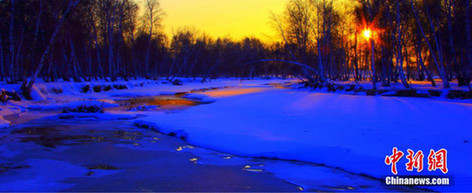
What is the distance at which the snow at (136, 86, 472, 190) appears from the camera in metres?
A: 5.04

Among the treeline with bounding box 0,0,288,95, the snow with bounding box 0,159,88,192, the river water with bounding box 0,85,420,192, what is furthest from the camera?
the treeline with bounding box 0,0,288,95

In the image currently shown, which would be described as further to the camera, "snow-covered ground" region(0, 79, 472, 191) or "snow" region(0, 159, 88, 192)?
"snow-covered ground" region(0, 79, 472, 191)

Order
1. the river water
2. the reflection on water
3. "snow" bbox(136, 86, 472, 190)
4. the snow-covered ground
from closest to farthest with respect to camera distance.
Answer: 1. the river water
2. the snow-covered ground
3. "snow" bbox(136, 86, 472, 190)
4. the reflection on water

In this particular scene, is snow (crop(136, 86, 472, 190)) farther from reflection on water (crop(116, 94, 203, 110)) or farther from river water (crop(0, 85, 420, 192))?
reflection on water (crop(116, 94, 203, 110))

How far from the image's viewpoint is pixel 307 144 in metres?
6.26

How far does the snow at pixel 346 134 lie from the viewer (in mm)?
5039

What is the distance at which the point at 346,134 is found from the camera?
6.68m

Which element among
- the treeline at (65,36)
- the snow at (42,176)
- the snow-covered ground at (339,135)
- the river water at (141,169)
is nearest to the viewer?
the snow at (42,176)

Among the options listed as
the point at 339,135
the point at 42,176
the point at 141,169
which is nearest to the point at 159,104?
the point at 339,135

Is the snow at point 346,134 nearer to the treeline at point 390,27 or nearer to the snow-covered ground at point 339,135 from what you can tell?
the snow-covered ground at point 339,135

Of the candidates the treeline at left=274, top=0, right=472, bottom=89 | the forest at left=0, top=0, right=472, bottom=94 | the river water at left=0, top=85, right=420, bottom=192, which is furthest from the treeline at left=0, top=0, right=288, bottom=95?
the river water at left=0, top=85, right=420, bottom=192

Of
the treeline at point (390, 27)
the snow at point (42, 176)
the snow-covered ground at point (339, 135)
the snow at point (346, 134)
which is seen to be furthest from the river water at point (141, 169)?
the treeline at point (390, 27)

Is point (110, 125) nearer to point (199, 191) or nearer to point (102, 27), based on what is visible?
point (199, 191)

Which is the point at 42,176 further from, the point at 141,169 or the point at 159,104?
the point at 159,104
